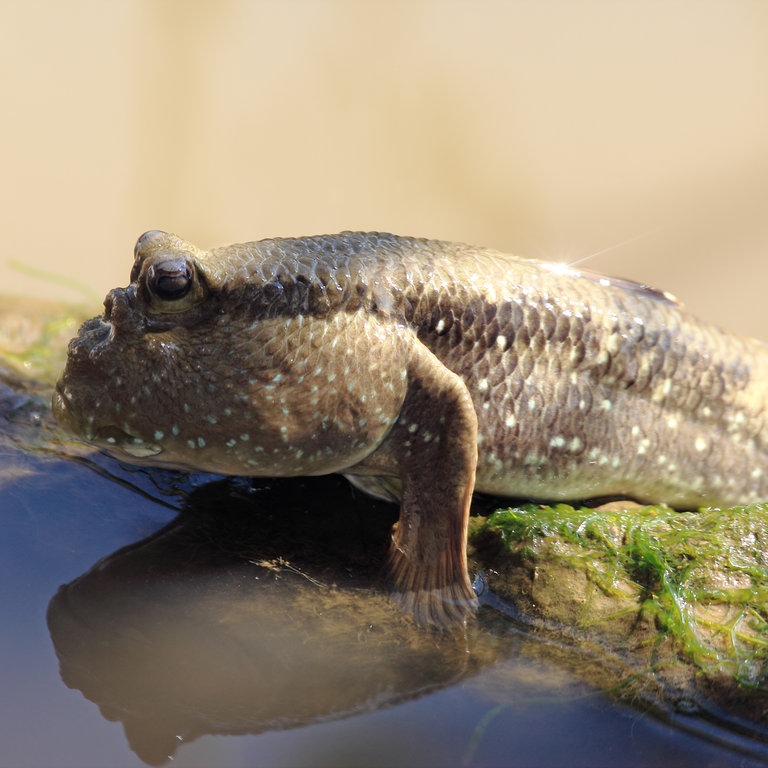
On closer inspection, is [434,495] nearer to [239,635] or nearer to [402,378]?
[402,378]

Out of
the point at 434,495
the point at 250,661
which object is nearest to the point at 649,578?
the point at 434,495

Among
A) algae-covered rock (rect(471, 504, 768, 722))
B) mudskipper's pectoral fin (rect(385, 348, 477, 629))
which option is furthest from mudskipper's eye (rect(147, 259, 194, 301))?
algae-covered rock (rect(471, 504, 768, 722))

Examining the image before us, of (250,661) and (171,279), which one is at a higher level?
(171,279)

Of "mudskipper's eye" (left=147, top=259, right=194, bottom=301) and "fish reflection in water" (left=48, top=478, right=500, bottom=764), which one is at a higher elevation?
"mudskipper's eye" (left=147, top=259, right=194, bottom=301)

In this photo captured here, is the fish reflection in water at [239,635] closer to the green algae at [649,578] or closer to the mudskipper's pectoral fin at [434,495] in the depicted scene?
the mudskipper's pectoral fin at [434,495]

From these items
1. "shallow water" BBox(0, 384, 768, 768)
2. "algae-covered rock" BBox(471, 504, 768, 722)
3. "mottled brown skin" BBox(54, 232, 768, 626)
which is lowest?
"shallow water" BBox(0, 384, 768, 768)

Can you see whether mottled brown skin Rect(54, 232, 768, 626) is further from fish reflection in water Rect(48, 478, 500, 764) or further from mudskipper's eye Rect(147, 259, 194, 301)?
fish reflection in water Rect(48, 478, 500, 764)

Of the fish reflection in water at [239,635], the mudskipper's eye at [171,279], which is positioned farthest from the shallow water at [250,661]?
the mudskipper's eye at [171,279]

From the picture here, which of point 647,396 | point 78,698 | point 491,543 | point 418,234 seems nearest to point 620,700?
point 491,543
